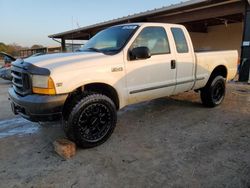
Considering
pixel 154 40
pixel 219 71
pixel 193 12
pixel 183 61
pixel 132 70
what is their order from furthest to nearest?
pixel 193 12 < pixel 219 71 < pixel 183 61 < pixel 154 40 < pixel 132 70

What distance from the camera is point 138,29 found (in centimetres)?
433

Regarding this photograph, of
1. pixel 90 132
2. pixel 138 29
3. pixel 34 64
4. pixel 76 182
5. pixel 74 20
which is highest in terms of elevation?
pixel 74 20

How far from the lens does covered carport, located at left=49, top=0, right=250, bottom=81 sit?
9.60 m

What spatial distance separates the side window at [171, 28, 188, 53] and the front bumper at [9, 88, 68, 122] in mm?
2675

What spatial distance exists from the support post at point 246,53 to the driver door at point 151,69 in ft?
19.9

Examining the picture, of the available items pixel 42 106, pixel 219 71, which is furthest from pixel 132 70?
pixel 219 71

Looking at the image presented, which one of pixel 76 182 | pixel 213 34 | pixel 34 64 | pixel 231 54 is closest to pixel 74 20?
pixel 231 54

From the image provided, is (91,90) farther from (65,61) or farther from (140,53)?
(140,53)

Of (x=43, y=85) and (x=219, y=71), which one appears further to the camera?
(x=219, y=71)

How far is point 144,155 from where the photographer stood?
346cm

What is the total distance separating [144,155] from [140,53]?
1.63 meters

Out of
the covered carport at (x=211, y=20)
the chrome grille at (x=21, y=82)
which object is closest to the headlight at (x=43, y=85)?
the chrome grille at (x=21, y=82)

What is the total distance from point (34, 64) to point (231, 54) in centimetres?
487

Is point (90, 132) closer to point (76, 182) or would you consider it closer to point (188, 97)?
point (76, 182)
